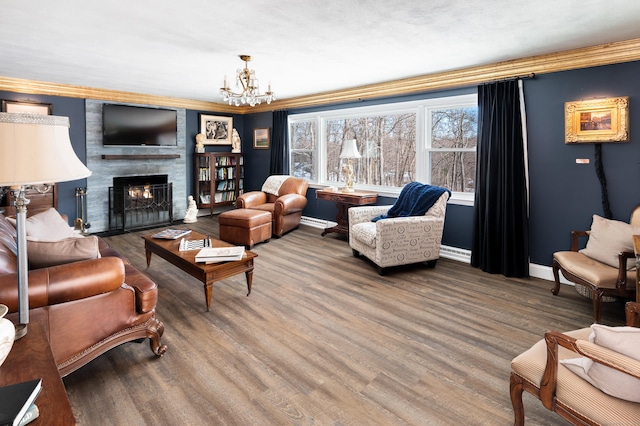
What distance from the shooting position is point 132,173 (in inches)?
259

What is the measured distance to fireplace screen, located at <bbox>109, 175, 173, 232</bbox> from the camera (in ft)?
20.7

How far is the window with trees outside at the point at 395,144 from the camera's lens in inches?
191

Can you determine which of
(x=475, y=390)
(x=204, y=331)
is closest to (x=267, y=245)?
(x=204, y=331)

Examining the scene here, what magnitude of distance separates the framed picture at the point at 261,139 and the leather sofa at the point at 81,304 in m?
5.60

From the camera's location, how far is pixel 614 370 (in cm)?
136

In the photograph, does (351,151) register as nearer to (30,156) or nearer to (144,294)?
(144,294)

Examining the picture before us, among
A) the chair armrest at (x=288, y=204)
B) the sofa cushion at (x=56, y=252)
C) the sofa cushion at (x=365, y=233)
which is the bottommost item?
the sofa cushion at (x=365, y=233)

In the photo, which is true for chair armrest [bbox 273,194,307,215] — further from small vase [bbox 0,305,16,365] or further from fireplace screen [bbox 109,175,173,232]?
small vase [bbox 0,305,16,365]

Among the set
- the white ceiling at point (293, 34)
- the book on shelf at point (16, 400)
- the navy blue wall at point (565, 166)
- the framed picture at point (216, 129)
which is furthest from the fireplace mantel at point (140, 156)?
the book on shelf at point (16, 400)

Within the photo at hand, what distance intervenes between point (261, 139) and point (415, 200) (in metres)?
4.28

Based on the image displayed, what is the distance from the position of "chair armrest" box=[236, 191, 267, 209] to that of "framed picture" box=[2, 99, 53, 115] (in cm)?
308

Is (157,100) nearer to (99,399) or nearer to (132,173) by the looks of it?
(132,173)

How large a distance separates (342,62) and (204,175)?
4.35 metres

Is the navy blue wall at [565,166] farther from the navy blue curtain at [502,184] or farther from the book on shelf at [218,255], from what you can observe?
the book on shelf at [218,255]
